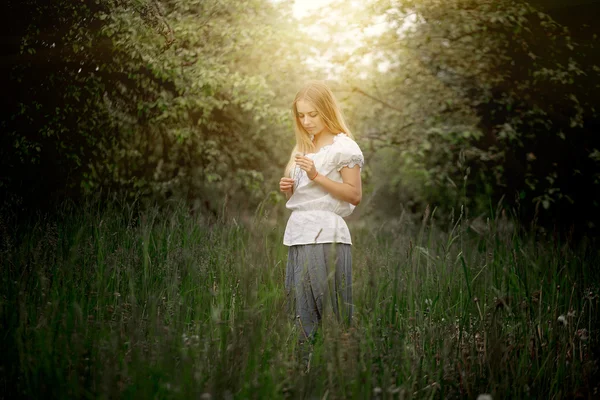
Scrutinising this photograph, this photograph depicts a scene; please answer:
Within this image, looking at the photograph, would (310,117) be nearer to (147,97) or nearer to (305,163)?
(305,163)

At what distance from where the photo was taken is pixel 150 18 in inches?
244

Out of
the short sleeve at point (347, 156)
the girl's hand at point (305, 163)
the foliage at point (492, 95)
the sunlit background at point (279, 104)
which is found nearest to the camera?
the girl's hand at point (305, 163)

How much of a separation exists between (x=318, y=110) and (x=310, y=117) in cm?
5

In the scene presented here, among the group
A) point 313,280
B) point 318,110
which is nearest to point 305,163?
point 318,110

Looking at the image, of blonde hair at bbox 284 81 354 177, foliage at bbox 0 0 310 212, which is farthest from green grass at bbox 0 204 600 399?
foliage at bbox 0 0 310 212

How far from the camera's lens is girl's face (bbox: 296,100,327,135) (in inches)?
121

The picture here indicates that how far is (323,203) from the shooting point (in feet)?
9.91

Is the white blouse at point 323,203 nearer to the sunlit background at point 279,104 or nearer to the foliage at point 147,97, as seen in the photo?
the sunlit background at point 279,104

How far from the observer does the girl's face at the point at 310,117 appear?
307 cm

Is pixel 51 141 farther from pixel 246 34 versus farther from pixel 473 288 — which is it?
pixel 473 288

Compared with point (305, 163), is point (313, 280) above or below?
below

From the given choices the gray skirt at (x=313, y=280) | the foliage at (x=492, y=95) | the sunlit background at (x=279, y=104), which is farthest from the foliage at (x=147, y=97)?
the gray skirt at (x=313, y=280)

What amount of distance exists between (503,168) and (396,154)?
119cm

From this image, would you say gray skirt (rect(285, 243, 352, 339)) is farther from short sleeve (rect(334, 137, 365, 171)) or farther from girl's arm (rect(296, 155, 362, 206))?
short sleeve (rect(334, 137, 365, 171))
